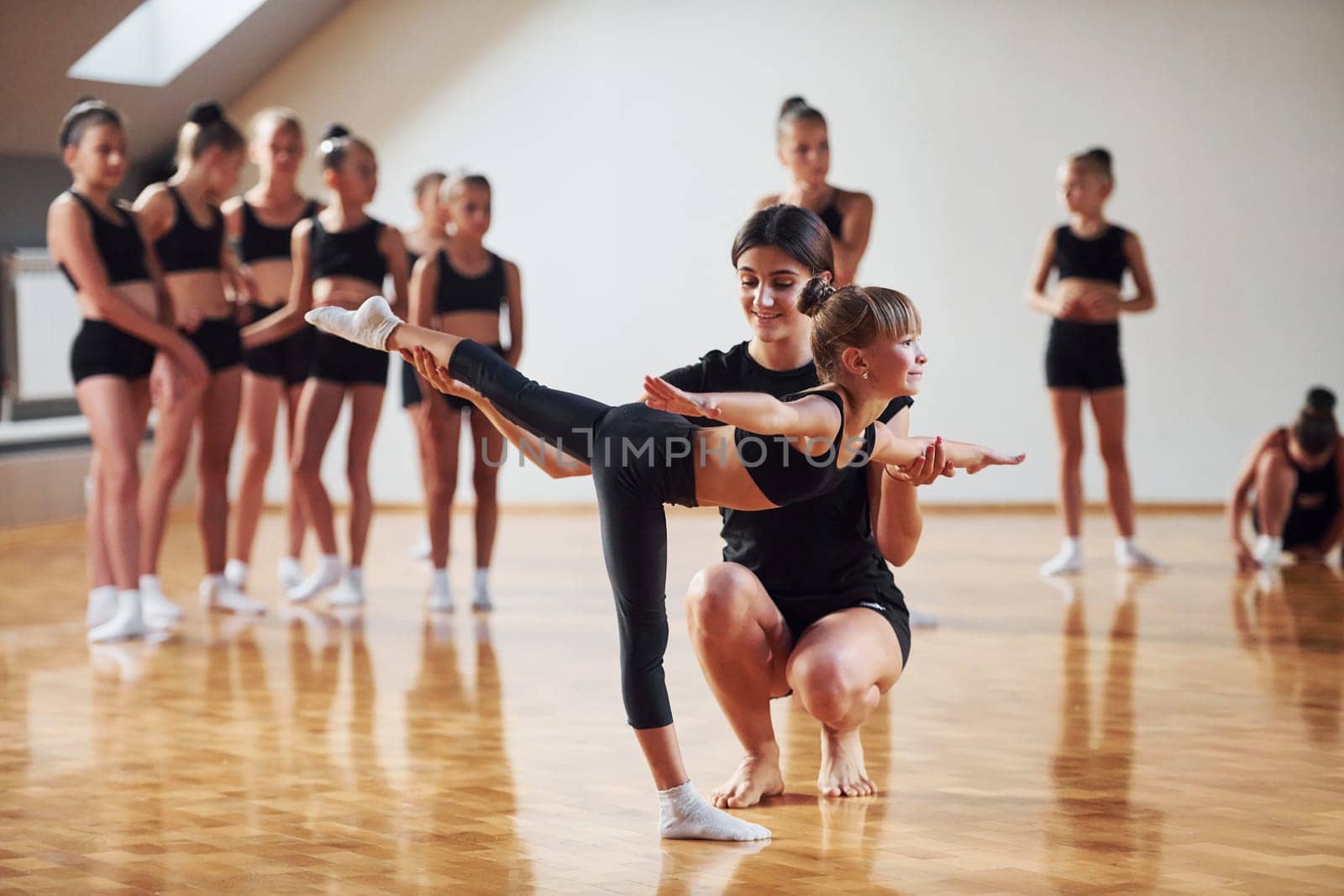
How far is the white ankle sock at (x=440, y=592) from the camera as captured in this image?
17.0 feet

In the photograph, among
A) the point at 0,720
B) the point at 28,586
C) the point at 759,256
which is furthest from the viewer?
the point at 28,586

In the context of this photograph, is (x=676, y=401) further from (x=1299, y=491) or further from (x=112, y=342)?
(x=1299, y=491)

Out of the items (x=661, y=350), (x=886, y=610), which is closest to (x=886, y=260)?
(x=661, y=350)

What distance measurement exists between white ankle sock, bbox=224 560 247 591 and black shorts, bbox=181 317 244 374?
74 centimetres

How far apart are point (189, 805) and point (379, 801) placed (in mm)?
329

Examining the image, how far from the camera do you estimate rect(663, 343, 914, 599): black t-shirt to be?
2844mm

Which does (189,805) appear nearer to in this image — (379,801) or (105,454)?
(379,801)

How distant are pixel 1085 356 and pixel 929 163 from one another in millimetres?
2342

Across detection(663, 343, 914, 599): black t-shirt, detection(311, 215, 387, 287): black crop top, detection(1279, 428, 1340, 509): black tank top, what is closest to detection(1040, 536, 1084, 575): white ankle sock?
detection(1279, 428, 1340, 509): black tank top

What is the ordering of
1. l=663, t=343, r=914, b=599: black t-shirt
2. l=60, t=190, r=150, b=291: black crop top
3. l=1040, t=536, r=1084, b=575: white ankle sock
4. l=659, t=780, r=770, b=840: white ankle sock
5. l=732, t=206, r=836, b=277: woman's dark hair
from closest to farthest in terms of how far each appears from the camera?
1. l=659, t=780, r=770, b=840: white ankle sock
2. l=732, t=206, r=836, b=277: woman's dark hair
3. l=663, t=343, r=914, b=599: black t-shirt
4. l=60, t=190, r=150, b=291: black crop top
5. l=1040, t=536, r=1084, b=575: white ankle sock

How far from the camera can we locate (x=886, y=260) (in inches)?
319

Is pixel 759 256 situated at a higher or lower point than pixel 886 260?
lower

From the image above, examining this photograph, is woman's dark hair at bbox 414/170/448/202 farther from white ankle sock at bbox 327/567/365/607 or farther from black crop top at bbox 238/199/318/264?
white ankle sock at bbox 327/567/365/607

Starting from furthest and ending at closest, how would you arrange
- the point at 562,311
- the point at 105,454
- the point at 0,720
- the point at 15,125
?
the point at 562,311
the point at 15,125
the point at 105,454
the point at 0,720
